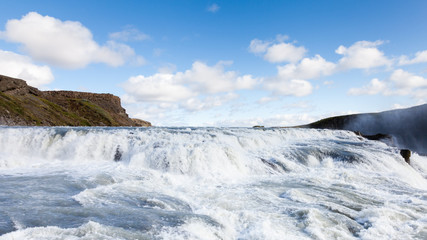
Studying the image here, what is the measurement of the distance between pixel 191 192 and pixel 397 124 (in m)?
55.9

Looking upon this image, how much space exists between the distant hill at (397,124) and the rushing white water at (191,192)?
3245 cm

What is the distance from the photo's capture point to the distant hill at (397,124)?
4666 centimetres

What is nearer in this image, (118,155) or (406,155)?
(118,155)

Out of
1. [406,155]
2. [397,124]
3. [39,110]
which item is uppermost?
[39,110]

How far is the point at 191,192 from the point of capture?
1053cm

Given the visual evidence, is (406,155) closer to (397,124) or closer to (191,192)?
(191,192)

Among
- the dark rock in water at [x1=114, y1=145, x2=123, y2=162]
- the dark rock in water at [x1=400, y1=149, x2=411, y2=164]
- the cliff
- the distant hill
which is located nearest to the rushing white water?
the dark rock in water at [x1=114, y1=145, x2=123, y2=162]

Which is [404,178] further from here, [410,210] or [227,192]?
[227,192]

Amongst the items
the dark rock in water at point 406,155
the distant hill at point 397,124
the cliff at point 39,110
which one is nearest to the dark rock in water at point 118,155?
the dark rock in water at point 406,155

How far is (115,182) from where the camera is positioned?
11258 millimetres

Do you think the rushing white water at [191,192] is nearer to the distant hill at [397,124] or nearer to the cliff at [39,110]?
the distant hill at [397,124]

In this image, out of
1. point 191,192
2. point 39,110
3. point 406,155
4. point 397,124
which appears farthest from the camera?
point 39,110

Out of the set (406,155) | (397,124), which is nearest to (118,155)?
(406,155)

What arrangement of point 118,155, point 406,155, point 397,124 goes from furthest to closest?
1. point 397,124
2. point 406,155
3. point 118,155
